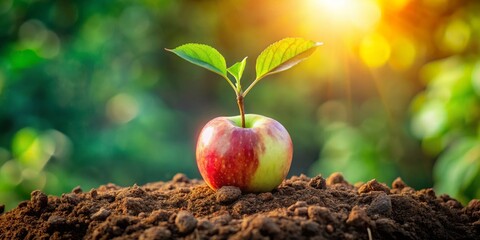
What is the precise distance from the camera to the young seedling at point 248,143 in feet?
7.93

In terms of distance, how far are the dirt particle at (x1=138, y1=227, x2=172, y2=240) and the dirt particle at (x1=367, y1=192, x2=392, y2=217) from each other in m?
0.75

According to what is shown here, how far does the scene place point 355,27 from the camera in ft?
20.2

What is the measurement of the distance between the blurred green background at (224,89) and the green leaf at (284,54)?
2471 mm

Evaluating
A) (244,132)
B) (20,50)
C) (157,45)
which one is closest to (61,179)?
(20,50)

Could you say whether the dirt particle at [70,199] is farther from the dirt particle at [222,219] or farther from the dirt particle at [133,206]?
the dirt particle at [222,219]

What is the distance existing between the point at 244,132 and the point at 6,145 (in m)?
3.80

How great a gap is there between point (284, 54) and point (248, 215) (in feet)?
2.17

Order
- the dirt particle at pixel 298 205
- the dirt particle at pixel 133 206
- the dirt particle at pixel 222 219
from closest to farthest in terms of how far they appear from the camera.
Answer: the dirt particle at pixel 222 219 < the dirt particle at pixel 298 205 < the dirt particle at pixel 133 206

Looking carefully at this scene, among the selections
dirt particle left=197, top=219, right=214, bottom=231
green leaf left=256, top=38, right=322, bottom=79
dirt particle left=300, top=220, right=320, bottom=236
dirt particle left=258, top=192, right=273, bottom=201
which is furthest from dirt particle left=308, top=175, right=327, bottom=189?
dirt particle left=197, top=219, right=214, bottom=231

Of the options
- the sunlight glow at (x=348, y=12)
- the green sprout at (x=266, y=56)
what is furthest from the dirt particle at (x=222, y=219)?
the sunlight glow at (x=348, y=12)

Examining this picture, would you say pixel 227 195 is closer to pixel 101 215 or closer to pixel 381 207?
pixel 101 215

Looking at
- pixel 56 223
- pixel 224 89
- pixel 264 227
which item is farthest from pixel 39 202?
pixel 224 89

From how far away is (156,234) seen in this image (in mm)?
2008

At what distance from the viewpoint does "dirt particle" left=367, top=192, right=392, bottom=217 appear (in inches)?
90.7
